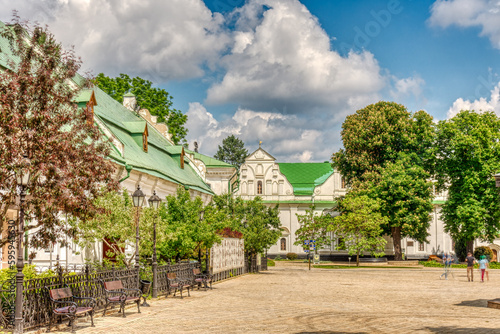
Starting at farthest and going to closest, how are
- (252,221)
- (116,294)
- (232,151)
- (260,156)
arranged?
(232,151) < (260,156) < (252,221) < (116,294)

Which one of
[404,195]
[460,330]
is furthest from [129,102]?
[460,330]

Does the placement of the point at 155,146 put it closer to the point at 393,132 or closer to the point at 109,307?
the point at 109,307

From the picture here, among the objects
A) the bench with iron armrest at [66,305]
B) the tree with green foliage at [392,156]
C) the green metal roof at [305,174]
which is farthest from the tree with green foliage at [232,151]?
the bench with iron armrest at [66,305]

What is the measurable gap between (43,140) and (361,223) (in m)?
41.8

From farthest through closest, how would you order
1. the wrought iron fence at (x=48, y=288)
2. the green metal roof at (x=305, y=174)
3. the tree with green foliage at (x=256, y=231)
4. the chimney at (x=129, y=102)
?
the green metal roof at (x=305, y=174), the chimney at (x=129, y=102), the tree with green foliage at (x=256, y=231), the wrought iron fence at (x=48, y=288)

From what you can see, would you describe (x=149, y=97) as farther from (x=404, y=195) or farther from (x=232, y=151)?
(x=232, y=151)

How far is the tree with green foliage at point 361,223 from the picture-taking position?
50312 millimetres

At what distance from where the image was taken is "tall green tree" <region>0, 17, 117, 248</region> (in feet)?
38.0

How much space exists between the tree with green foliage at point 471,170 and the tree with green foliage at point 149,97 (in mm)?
23183

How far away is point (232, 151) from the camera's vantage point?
10550cm

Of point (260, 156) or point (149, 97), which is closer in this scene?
point (149, 97)

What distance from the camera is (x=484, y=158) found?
158ft

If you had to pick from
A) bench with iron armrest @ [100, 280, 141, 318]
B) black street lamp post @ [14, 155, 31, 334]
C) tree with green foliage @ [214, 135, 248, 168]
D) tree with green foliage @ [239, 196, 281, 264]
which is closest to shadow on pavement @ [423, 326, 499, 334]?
bench with iron armrest @ [100, 280, 141, 318]

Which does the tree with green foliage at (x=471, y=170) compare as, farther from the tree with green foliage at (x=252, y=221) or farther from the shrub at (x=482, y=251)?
the tree with green foliage at (x=252, y=221)
